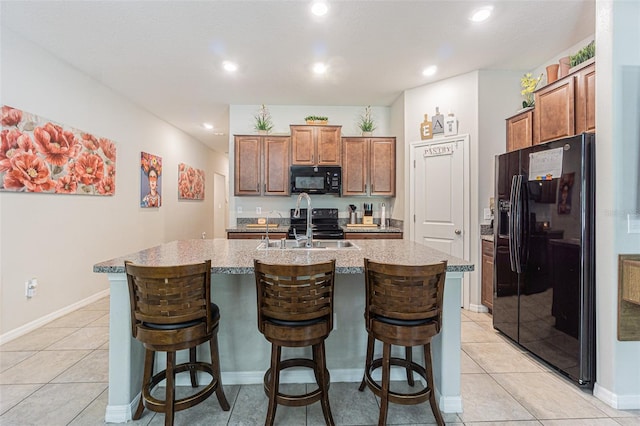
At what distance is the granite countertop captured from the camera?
169cm

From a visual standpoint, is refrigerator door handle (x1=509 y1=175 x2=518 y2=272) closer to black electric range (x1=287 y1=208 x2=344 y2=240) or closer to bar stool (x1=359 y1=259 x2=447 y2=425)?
bar stool (x1=359 y1=259 x2=447 y2=425)

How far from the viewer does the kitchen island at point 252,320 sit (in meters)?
1.74

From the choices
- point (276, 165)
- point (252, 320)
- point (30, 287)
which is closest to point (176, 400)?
point (252, 320)

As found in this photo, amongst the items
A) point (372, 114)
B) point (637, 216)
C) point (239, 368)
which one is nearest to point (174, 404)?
point (239, 368)

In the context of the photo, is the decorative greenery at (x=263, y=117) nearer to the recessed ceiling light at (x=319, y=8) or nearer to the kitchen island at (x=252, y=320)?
the recessed ceiling light at (x=319, y=8)

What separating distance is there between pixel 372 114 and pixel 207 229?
5074 mm

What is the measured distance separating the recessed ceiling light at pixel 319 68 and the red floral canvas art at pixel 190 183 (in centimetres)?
399

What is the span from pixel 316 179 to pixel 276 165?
640 millimetres

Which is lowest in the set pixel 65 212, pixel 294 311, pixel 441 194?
pixel 294 311

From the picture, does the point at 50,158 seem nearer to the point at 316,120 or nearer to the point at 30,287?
the point at 30,287

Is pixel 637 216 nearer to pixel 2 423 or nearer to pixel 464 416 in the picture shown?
pixel 464 416

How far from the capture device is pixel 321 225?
4609 millimetres

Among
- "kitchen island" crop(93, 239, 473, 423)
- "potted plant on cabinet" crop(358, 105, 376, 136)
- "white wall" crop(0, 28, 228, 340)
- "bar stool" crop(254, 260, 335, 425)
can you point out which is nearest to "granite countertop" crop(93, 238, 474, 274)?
"kitchen island" crop(93, 239, 473, 423)

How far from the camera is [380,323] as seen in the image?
63.3 inches
